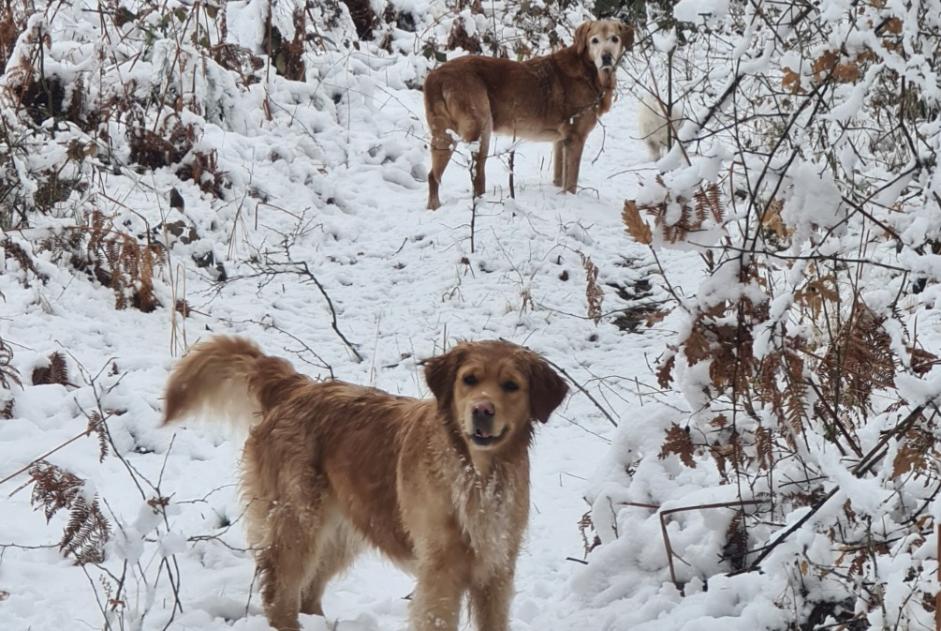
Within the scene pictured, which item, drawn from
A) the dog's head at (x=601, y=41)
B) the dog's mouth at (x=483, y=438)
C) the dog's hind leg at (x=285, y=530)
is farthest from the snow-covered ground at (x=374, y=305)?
the dog's head at (x=601, y=41)

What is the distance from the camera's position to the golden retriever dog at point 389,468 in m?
3.83

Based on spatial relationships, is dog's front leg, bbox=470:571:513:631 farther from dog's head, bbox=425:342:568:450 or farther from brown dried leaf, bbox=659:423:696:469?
brown dried leaf, bbox=659:423:696:469

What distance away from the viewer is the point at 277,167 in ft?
31.7

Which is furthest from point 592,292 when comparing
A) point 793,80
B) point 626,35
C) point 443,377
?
point 626,35

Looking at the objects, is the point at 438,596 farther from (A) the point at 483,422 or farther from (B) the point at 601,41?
(B) the point at 601,41

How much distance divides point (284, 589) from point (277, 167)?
6067 millimetres

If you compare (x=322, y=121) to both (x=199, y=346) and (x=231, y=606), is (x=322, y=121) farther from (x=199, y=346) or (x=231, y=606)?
(x=231, y=606)

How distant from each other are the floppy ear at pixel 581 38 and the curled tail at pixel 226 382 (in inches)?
266

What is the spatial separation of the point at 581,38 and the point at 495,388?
736cm

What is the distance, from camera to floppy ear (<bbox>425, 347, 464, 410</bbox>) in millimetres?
3918

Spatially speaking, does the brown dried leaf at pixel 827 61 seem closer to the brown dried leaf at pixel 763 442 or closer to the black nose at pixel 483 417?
the brown dried leaf at pixel 763 442

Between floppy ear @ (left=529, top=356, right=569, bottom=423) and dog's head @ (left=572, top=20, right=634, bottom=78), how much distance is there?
680cm

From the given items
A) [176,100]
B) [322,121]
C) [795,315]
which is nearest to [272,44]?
[322,121]

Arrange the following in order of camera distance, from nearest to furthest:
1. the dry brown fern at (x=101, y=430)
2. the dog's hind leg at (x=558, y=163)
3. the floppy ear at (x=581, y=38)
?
the dry brown fern at (x=101, y=430) < the dog's hind leg at (x=558, y=163) < the floppy ear at (x=581, y=38)
